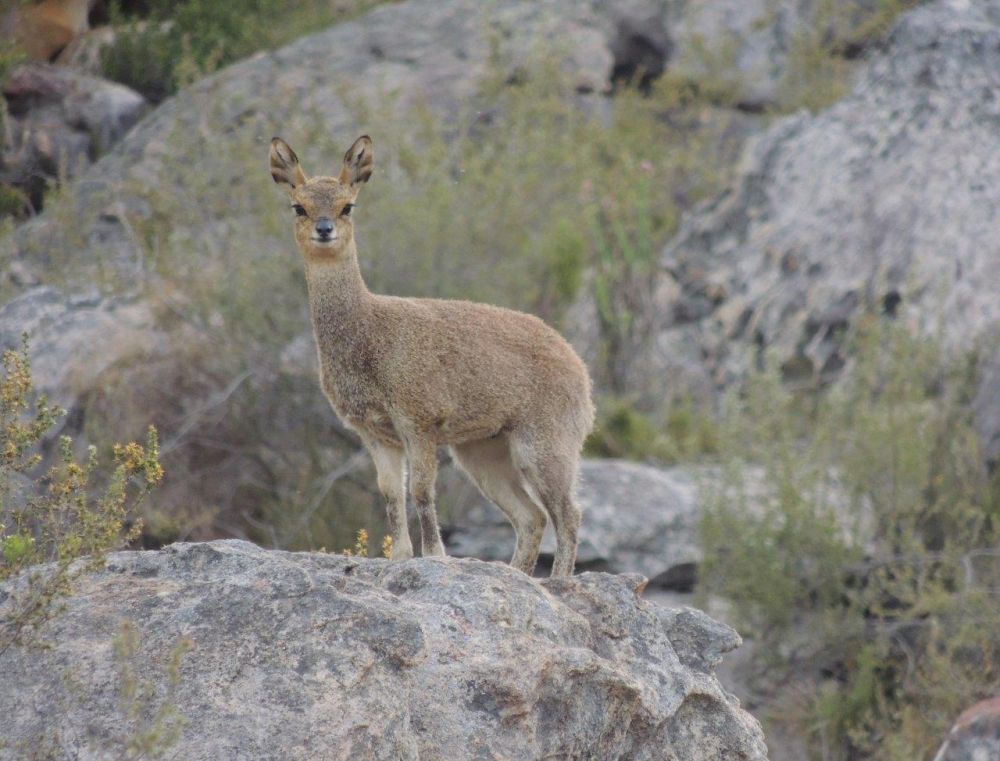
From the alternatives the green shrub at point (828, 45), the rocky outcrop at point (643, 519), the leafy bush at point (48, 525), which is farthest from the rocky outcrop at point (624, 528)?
the green shrub at point (828, 45)

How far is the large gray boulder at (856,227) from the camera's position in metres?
Answer: 17.9

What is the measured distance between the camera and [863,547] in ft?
50.0

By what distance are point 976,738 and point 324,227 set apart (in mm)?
5457

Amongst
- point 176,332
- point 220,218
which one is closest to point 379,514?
point 176,332

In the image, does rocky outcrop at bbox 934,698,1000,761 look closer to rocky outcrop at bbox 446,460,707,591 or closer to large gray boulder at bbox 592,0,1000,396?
rocky outcrop at bbox 446,460,707,591

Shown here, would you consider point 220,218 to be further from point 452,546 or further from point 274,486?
point 452,546

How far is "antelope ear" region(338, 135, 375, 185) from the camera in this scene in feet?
29.8

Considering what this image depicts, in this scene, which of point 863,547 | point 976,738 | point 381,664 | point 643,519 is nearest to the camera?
point 381,664

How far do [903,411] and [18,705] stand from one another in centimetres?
A: 1120

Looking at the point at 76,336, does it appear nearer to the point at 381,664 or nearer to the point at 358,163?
the point at 358,163

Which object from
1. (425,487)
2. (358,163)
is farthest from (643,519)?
(358,163)

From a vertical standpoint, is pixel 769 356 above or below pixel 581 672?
below

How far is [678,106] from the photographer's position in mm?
24656

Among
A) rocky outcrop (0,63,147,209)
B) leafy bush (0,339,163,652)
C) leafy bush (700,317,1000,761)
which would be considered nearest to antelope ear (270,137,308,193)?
leafy bush (0,339,163,652)
